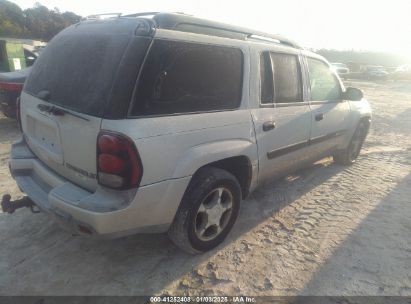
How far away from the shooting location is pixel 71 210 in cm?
221

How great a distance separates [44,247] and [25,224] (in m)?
0.52

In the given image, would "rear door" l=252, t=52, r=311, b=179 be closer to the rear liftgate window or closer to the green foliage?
the rear liftgate window

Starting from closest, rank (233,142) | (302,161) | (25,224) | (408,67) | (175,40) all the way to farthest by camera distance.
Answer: (175,40), (233,142), (25,224), (302,161), (408,67)

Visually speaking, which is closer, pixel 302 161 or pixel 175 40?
pixel 175 40

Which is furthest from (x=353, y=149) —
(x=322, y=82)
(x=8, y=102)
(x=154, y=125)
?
(x=8, y=102)

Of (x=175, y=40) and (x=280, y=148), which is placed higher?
(x=175, y=40)

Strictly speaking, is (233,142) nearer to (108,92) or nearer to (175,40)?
(175,40)

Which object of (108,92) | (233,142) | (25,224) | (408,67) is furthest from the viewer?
(408,67)

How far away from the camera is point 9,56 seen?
964 cm

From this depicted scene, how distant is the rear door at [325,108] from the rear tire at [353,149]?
1.55ft

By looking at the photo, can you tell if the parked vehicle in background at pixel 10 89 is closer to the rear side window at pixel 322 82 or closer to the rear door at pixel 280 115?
the rear door at pixel 280 115

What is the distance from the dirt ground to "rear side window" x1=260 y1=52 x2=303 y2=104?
51.5 inches

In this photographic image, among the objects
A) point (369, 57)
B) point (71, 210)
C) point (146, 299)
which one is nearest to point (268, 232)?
point (146, 299)

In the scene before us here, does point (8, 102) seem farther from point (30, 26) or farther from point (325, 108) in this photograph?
point (30, 26)
